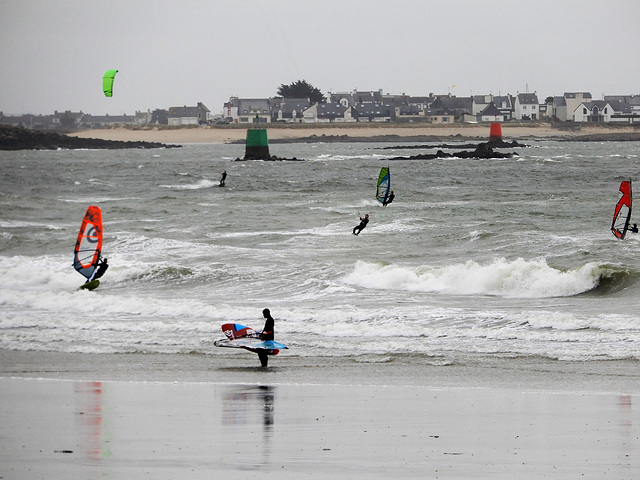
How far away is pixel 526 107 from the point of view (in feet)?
420

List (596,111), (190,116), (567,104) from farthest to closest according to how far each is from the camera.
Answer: (190,116)
(567,104)
(596,111)

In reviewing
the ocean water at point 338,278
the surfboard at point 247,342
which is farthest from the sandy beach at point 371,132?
the surfboard at point 247,342

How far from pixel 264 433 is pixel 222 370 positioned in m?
2.68

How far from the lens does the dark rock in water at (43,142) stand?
93812 mm

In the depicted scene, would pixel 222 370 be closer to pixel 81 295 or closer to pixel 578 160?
pixel 81 295

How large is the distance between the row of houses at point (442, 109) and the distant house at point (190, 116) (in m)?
8.27

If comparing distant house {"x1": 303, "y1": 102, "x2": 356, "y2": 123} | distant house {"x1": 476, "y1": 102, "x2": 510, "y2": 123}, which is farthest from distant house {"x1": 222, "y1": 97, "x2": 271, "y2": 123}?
distant house {"x1": 476, "y1": 102, "x2": 510, "y2": 123}

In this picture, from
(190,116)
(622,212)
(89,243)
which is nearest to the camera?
(89,243)

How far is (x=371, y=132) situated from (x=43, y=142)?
1694 inches

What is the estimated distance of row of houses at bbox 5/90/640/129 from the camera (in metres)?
123

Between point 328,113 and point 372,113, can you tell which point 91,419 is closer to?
point 328,113

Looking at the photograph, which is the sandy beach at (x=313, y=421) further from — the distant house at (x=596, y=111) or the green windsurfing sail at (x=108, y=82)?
the distant house at (x=596, y=111)

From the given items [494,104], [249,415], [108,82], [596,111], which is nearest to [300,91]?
[494,104]

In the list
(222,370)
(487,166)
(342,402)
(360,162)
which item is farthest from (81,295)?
(360,162)
